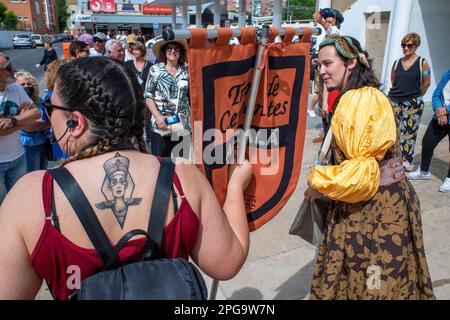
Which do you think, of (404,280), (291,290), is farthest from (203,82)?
(291,290)

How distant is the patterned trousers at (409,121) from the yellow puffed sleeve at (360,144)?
3.16m

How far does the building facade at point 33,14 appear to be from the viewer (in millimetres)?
57344

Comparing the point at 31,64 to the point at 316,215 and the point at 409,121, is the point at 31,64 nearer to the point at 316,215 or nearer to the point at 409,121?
the point at 409,121

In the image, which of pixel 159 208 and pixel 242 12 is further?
pixel 242 12

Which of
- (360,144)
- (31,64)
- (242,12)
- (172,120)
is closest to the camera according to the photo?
(360,144)

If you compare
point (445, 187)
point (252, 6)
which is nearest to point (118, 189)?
point (445, 187)

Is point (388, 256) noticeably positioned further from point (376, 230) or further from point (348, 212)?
point (348, 212)

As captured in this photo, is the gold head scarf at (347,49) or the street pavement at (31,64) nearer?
the gold head scarf at (347,49)

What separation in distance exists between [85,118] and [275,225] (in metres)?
2.68

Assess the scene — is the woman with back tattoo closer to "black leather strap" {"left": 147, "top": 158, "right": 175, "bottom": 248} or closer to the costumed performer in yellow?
"black leather strap" {"left": 147, "top": 158, "right": 175, "bottom": 248}

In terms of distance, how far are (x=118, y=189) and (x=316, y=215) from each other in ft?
4.26

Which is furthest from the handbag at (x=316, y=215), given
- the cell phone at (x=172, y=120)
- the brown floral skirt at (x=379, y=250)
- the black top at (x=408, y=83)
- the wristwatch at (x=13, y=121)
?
the black top at (x=408, y=83)

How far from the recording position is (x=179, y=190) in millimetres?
1057

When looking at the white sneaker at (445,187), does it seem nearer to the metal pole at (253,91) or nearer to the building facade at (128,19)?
the metal pole at (253,91)
